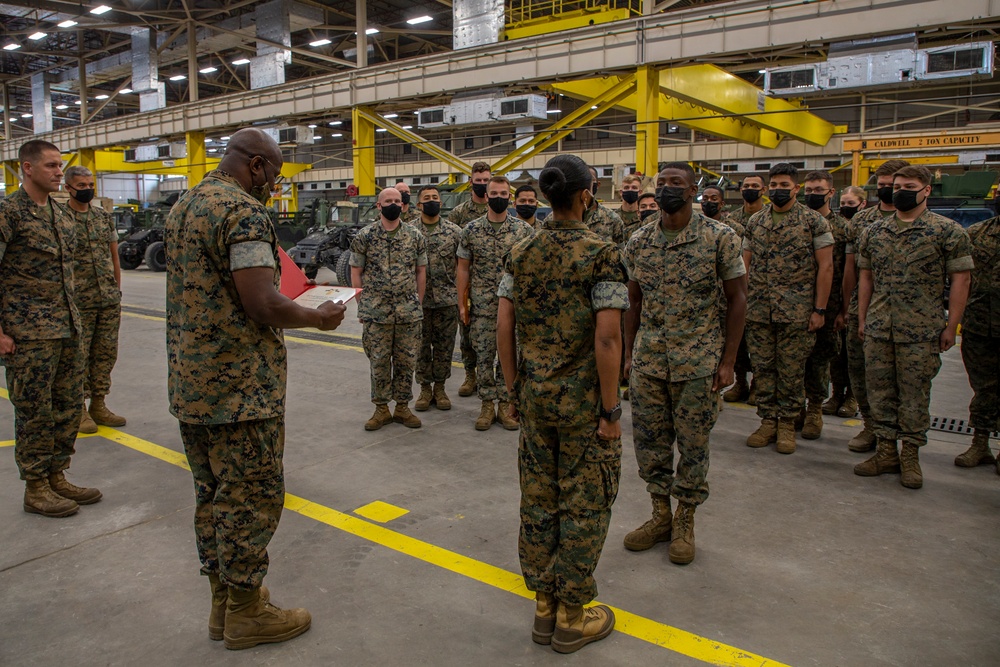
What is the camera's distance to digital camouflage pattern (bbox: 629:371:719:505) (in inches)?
128

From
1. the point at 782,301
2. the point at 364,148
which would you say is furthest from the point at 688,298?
the point at 364,148

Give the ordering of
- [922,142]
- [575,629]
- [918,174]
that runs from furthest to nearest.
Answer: [922,142]
[918,174]
[575,629]

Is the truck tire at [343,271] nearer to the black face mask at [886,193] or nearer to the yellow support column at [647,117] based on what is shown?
the yellow support column at [647,117]

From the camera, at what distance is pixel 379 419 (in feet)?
17.3

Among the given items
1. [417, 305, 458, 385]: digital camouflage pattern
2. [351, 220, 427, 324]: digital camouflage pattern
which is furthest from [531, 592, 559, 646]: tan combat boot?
[417, 305, 458, 385]: digital camouflage pattern

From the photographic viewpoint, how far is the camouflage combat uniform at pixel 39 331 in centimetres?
358

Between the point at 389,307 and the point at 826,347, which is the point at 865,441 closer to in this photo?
the point at 826,347

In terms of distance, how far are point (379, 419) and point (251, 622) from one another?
8.97ft

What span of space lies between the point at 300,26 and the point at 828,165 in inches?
646

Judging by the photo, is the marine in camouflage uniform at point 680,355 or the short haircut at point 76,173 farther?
the short haircut at point 76,173

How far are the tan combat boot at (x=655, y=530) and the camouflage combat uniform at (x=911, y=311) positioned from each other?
1.82 meters

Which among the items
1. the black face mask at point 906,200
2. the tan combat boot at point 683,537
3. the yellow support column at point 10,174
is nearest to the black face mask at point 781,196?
the black face mask at point 906,200

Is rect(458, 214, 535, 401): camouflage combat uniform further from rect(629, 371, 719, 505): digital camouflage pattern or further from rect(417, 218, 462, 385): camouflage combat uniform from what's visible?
rect(629, 371, 719, 505): digital camouflage pattern

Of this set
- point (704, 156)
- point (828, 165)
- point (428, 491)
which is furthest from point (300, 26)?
point (428, 491)
